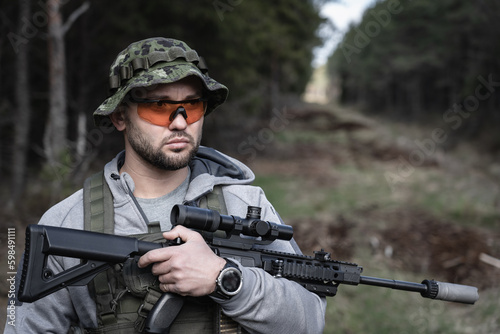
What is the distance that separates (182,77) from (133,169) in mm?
644

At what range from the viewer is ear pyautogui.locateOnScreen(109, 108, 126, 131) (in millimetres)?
2791

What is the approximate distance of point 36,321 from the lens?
231 cm

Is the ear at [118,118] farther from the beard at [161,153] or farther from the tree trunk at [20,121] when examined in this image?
the tree trunk at [20,121]

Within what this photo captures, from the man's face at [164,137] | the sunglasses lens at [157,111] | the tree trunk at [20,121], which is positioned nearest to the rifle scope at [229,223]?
the man's face at [164,137]

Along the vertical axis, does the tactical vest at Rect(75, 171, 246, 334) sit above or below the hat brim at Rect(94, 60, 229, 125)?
below

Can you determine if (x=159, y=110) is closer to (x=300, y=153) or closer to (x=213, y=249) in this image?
(x=213, y=249)

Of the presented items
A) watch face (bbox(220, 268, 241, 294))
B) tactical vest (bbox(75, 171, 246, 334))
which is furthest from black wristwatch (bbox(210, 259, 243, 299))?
tactical vest (bbox(75, 171, 246, 334))

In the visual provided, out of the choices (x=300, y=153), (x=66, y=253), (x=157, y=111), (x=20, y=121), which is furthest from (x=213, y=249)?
(x=300, y=153)

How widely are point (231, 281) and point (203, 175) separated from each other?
29.3 inches

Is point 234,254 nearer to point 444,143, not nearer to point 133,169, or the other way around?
point 133,169

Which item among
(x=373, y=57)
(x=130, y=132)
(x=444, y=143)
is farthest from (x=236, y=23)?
(x=373, y=57)

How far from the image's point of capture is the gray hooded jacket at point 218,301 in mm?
2301

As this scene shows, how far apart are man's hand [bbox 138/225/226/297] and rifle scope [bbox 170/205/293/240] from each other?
11 centimetres

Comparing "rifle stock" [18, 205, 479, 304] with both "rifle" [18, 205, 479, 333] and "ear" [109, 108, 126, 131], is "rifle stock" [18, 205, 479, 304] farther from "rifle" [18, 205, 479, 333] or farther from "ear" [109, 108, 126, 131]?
"ear" [109, 108, 126, 131]
